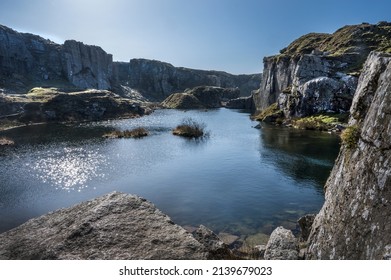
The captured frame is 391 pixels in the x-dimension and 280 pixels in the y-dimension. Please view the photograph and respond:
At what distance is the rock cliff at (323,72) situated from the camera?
8794cm

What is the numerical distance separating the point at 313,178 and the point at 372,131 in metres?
30.8

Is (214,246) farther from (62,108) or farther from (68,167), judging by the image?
(62,108)

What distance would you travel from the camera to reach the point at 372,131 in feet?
30.1

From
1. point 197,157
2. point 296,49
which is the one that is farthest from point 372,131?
point 296,49

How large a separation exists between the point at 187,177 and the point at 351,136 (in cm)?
3039

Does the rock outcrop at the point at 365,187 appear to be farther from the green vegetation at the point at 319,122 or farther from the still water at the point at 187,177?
the green vegetation at the point at 319,122

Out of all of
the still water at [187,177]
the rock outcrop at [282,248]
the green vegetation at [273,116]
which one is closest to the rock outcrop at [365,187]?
the rock outcrop at [282,248]

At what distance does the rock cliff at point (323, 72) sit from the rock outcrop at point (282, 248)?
80.7 m

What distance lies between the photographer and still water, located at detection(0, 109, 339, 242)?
28.0m

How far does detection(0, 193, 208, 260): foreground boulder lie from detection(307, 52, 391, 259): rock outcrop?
4527mm

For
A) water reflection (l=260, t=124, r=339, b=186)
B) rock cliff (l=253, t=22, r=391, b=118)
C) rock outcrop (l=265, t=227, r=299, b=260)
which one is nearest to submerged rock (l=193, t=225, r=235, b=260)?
rock outcrop (l=265, t=227, r=299, b=260)

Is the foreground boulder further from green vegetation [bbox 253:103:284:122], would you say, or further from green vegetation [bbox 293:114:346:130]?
green vegetation [bbox 253:103:284:122]

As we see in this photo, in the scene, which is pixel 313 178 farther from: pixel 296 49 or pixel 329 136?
pixel 296 49

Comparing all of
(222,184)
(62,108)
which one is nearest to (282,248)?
(222,184)
